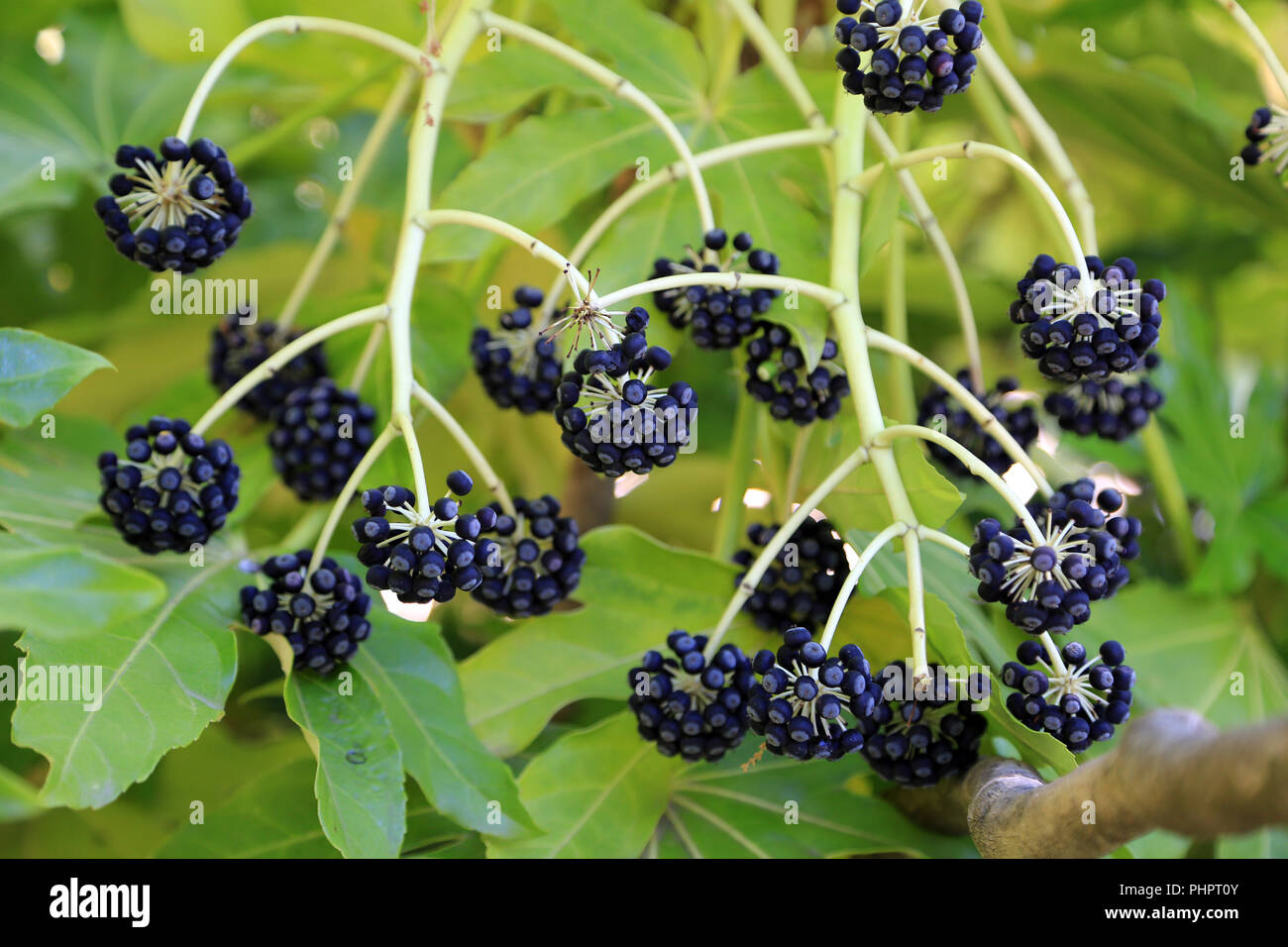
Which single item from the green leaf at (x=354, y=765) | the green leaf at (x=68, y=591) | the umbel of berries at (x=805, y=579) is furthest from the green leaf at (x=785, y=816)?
the green leaf at (x=68, y=591)

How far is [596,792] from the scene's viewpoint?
31.7 inches

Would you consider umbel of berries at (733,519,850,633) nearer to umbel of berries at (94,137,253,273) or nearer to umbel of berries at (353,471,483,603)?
umbel of berries at (353,471,483,603)

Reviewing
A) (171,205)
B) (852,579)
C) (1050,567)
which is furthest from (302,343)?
(1050,567)

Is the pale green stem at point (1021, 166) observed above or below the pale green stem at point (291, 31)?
below

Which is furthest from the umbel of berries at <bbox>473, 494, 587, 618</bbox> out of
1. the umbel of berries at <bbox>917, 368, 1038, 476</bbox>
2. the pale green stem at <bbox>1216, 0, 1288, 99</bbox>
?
the pale green stem at <bbox>1216, 0, 1288, 99</bbox>

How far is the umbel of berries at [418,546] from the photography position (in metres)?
0.60

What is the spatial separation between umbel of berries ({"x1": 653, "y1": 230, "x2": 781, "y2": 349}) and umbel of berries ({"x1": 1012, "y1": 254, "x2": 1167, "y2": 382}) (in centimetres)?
16

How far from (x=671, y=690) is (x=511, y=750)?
0.55ft

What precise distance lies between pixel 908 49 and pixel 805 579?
0.36m

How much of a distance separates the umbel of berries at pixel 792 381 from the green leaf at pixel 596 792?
0.87 ft

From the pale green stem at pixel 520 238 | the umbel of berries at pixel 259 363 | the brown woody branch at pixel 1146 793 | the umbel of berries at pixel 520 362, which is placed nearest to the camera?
the brown woody branch at pixel 1146 793

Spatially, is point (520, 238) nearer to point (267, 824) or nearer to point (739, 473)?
point (739, 473)

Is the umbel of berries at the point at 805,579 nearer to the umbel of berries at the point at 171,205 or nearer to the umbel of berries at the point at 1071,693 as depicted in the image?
the umbel of berries at the point at 1071,693

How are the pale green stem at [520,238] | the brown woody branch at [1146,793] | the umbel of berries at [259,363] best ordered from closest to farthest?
the brown woody branch at [1146,793] → the pale green stem at [520,238] → the umbel of berries at [259,363]
